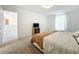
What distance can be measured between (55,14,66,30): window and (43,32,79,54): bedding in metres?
0.12

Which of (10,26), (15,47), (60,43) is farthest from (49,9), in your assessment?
(15,47)

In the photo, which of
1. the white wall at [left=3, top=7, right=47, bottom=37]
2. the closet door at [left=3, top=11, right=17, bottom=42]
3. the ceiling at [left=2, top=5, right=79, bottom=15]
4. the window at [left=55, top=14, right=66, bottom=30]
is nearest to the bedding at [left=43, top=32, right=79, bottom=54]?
the window at [left=55, top=14, right=66, bottom=30]

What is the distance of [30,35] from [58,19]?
25.2 inches

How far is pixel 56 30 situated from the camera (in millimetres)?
1717

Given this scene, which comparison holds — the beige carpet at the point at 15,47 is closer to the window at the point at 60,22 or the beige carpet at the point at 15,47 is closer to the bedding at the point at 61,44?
the bedding at the point at 61,44

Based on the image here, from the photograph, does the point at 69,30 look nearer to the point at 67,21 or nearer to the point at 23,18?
the point at 67,21

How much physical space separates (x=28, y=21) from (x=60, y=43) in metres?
0.75

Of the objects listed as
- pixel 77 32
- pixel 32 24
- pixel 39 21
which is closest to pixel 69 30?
pixel 77 32

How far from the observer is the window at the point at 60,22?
1673 mm

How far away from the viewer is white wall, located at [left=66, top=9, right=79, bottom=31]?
5.15 feet

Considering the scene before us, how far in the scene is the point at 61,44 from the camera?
136 centimetres

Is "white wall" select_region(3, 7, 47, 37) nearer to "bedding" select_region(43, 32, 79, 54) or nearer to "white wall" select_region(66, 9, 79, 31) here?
"bedding" select_region(43, 32, 79, 54)

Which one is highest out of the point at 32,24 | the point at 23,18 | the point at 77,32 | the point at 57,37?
the point at 23,18
